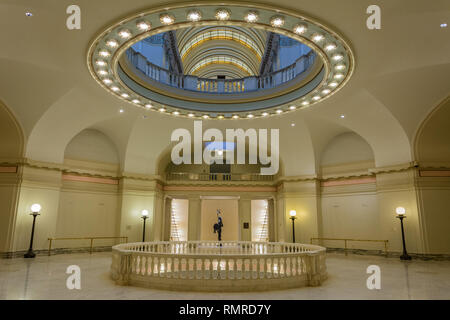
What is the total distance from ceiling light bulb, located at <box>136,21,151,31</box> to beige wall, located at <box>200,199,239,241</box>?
16.9 meters

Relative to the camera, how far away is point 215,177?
18.6m

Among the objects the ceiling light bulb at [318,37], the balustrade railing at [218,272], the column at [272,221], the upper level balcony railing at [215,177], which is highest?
the ceiling light bulb at [318,37]

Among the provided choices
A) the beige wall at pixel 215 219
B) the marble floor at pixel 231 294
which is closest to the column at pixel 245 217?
the beige wall at pixel 215 219

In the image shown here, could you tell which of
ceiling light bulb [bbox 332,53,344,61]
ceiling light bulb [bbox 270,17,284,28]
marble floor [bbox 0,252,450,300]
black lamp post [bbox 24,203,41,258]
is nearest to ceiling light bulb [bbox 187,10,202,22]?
ceiling light bulb [bbox 270,17,284,28]

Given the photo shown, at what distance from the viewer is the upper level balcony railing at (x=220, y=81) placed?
35.5ft

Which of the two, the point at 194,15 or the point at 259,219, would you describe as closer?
the point at 194,15

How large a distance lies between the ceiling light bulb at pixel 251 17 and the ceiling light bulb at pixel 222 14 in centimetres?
42

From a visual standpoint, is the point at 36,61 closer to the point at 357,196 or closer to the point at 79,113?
the point at 79,113

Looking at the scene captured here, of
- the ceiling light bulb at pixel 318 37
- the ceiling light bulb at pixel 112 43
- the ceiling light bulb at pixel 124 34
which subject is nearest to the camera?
the ceiling light bulb at pixel 124 34

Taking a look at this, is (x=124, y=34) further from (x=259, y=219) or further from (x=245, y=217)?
(x=259, y=219)

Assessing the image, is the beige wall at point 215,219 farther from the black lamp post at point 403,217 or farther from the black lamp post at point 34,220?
the black lamp post at point 34,220

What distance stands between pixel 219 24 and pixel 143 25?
1723mm

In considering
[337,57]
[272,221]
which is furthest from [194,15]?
[272,221]

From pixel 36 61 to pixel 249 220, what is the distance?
13.5 metres
